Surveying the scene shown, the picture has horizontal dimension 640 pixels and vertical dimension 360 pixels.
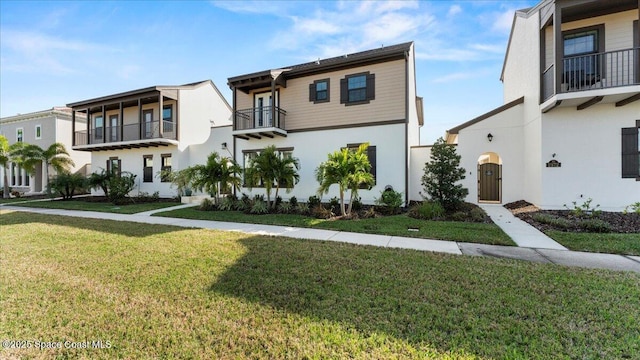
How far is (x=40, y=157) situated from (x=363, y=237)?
84.1 ft

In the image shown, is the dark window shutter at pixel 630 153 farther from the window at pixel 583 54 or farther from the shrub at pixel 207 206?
the shrub at pixel 207 206

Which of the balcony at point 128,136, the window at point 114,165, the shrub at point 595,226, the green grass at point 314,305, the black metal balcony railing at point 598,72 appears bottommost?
the green grass at point 314,305

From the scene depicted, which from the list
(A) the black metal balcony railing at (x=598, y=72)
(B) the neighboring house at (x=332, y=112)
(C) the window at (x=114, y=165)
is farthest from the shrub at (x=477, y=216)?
(C) the window at (x=114, y=165)

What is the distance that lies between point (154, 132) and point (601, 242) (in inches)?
845

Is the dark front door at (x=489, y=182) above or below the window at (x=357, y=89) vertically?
below

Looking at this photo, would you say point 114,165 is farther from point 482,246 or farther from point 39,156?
point 482,246

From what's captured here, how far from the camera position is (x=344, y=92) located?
41.3 ft

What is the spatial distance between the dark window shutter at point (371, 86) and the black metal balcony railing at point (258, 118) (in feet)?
14.3

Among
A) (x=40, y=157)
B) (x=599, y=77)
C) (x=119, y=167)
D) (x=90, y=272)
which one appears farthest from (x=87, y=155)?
(x=599, y=77)

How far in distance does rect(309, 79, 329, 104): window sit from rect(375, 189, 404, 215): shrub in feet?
18.0

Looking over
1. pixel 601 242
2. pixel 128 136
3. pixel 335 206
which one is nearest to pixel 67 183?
pixel 128 136

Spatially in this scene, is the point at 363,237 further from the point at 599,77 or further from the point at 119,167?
the point at 119,167

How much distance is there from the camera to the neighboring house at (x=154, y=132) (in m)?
16.5

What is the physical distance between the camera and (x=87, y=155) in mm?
22578
